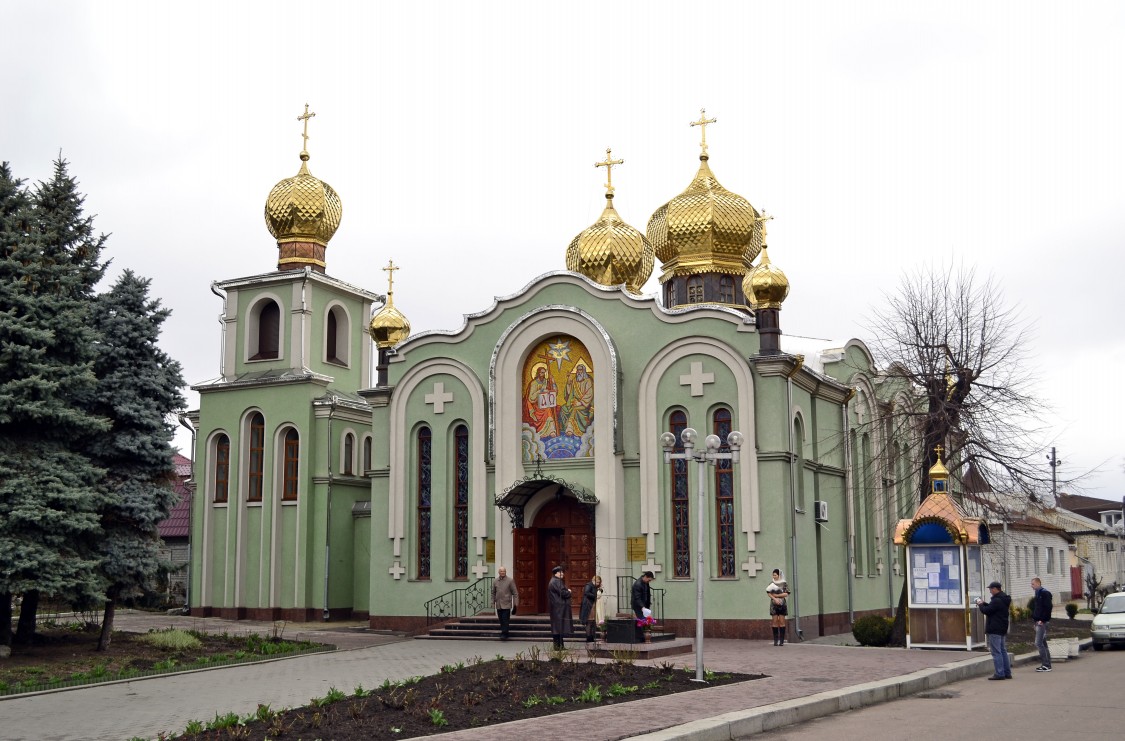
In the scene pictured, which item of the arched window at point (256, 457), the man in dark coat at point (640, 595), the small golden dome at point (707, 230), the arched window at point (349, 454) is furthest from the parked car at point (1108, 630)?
the arched window at point (256, 457)

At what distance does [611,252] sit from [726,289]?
3699mm

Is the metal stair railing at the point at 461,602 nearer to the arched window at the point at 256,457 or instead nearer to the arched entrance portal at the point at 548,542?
the arched entrance portal at the point at 548,542

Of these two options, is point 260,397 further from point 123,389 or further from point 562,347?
point 123,389

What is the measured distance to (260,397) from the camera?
101ft

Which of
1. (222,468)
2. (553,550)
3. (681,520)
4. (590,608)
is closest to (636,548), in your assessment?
(681,520)

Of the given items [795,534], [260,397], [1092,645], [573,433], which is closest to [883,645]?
[795,534]

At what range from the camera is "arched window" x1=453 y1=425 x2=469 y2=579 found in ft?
85.7

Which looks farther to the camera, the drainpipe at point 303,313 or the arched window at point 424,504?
the drainpipe at point 303,313

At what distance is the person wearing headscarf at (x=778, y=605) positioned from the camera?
21.3m

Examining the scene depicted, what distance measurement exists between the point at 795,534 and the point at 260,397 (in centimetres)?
1472

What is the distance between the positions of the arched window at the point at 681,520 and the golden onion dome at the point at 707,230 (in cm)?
740

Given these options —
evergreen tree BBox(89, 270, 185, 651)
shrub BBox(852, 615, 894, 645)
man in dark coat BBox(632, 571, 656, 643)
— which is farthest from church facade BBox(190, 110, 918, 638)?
evergreen tree BBox(89, 270, 185, 651)

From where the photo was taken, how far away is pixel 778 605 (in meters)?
21.3

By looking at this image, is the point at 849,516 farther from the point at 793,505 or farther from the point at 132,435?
the point at 132,435
